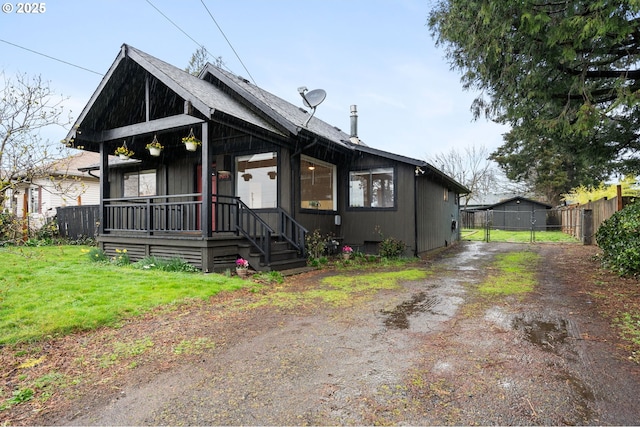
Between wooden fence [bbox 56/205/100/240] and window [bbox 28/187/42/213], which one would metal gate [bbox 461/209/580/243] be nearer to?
wooden fence [bbox 56/205/100/240]

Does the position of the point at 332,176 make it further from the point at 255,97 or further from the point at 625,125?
the point at 625,125

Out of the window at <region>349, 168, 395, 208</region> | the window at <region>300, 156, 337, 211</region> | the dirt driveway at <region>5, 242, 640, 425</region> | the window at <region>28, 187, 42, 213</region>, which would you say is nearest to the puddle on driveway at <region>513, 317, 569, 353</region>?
the dirt driveway at <region>5, 242, 640, 425</region>

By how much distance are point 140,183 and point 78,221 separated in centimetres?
370

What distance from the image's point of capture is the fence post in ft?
45.4

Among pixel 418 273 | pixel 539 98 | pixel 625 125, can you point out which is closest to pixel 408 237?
pixel 418 273

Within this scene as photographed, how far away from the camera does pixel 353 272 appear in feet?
26.0

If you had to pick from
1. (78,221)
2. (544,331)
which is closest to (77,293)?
(544,331)

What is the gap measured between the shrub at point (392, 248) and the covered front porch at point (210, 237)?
268 cm

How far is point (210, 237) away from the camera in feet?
22.7

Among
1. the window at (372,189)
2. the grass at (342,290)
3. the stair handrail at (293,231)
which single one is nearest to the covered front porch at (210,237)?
the stair handrail at (293,231)

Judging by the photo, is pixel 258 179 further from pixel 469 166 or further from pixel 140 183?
pixel 469 166

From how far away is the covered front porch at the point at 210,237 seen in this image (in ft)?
23.1

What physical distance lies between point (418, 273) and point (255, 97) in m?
5.79

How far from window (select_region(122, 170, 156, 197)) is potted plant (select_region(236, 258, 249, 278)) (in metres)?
5.51
